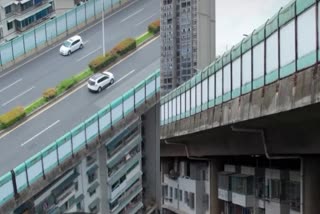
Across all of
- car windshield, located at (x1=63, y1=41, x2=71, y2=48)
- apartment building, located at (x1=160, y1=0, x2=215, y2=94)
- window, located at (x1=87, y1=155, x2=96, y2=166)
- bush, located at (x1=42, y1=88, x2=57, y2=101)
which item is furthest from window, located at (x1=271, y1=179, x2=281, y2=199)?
window, located at (x1=87, y1=155, x2=96, y2=166)

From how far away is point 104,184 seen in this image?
156 centimetres

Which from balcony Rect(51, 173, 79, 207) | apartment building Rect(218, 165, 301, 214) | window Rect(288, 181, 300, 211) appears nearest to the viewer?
balcony Rect(51, 173, 79, 207)

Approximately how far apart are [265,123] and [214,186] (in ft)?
16.5

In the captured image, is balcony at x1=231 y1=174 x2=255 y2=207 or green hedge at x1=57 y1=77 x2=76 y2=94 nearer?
green hedge at x1=57 y1=77 x2=76 y2=94

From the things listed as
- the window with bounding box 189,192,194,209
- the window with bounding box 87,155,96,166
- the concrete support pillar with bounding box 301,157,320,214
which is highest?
the window with bounding box 87,155,96,166

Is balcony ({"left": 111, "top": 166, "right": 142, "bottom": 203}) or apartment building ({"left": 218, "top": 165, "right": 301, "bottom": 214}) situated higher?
balcony ({"left": 111, "top": 166, "right": 142, "bottom": 203})

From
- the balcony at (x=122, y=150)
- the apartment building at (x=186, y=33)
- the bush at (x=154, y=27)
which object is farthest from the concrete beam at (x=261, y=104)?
the balcony at (x=122, y=150)

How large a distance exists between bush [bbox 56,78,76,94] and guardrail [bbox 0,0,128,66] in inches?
8.3

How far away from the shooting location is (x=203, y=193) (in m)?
9.35

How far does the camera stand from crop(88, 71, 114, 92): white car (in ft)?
5.90

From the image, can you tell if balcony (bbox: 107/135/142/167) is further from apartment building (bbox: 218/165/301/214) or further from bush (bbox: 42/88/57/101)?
apartment building (bbox: 218/165/301/214)

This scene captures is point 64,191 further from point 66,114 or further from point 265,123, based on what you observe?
point 265,123

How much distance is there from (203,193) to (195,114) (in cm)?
454

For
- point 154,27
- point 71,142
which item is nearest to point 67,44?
point 154,27
